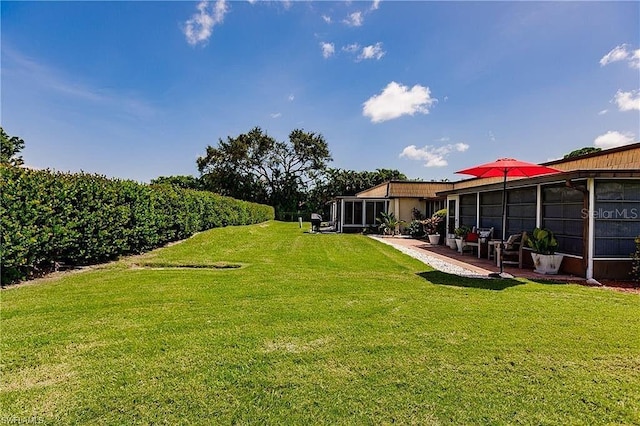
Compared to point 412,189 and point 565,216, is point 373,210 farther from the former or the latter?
point 565,216

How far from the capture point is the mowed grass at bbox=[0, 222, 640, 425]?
2443mm

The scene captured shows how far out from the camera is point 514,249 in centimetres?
965

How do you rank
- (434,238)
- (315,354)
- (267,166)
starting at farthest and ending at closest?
(267,166) < (434,238) < (315,354)

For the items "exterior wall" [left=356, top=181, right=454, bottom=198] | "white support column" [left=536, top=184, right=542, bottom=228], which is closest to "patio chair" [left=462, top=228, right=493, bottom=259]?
"white support column" [left=536, top=184, right=542, bottom=228]

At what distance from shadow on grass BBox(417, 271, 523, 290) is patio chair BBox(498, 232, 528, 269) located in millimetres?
2175

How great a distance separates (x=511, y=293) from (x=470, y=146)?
16.6 metres

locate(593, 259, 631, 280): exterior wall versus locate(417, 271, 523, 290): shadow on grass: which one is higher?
locate(593, 259, 631, 280): exterior wall

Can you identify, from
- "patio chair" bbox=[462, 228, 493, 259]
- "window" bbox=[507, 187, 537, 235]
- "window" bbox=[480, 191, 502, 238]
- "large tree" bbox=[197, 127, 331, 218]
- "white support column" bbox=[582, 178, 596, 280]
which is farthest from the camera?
"large tree" bbox=[197, 127, 331, 218]

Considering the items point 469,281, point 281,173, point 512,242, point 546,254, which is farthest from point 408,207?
point 281,173

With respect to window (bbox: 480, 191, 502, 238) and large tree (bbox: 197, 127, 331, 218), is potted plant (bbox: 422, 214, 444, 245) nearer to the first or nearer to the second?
window (bbox: 480, 191, 502, 238)

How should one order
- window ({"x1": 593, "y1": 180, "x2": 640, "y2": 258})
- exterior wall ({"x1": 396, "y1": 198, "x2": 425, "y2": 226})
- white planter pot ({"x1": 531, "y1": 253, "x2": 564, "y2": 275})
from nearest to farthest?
window ({"x1": 593, "y1": 180, "x2": 640, "y2": 258}) < white planter pot ({"x1": 531, "y1": 253, "x2": 564, "y2": 275}) < exterior wall ({"x1": 396, "y1": 198, "x2": 425, "y2": 226})

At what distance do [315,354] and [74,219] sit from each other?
663 centimetres

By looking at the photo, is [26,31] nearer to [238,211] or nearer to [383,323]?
[383,323]

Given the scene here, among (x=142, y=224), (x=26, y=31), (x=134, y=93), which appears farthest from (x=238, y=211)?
(x=26, y=31)
